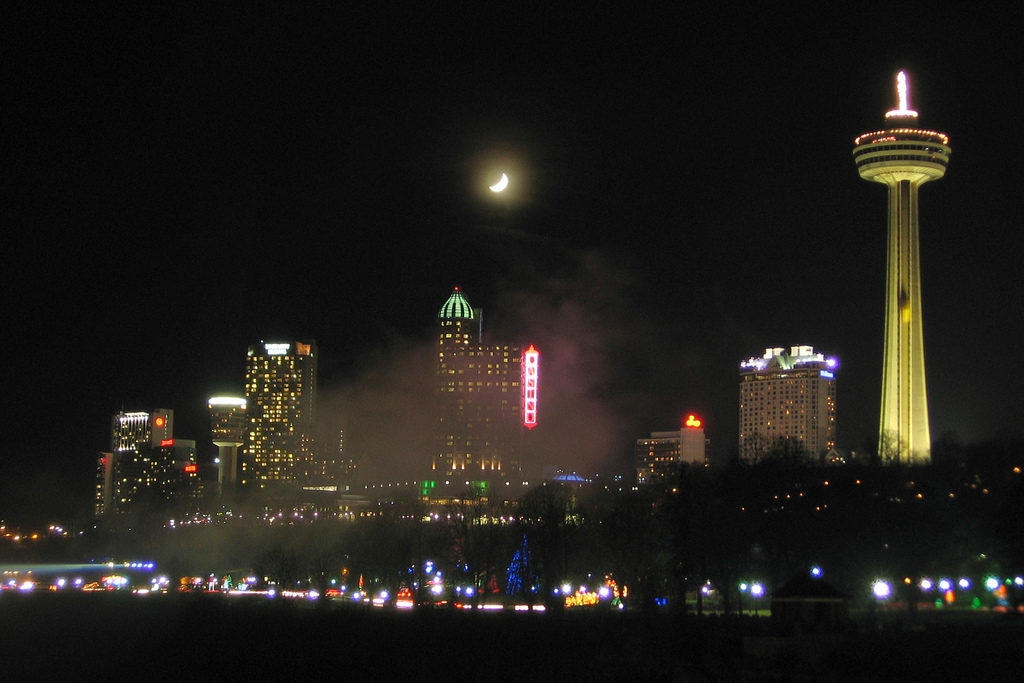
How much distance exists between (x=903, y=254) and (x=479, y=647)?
264 ft

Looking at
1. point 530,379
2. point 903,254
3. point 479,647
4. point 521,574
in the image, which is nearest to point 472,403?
point 530,379

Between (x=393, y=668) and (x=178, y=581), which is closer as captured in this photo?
(x=393, y=668)

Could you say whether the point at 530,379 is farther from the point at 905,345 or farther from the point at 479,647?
the point at 479,647

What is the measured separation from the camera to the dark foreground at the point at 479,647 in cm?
4647

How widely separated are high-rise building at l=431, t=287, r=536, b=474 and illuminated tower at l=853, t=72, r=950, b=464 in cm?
7501

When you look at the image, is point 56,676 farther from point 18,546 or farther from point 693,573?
point 18,546

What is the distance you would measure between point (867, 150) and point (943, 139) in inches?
283

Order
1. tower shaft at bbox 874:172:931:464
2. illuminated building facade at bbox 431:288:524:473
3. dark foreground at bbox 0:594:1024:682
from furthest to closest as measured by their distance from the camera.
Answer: illuminated building facade at bbox 431:288:524:473 < tower shaft at bbox 874:172:931:464 < dark foreground at bbox 0:594:1024:682

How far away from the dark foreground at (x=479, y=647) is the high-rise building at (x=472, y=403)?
122144mm

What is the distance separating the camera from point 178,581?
99.3 m

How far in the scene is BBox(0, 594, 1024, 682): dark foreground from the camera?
46.5m

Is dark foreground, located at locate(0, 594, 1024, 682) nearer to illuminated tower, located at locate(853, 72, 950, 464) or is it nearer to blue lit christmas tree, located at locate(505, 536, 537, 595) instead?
blue lit christmas tree, located at locate(505, 536, 537, 595)

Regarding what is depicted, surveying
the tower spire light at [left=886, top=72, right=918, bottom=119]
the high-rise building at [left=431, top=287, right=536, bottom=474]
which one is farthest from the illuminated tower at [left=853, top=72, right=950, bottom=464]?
the high-rise building at [left=431, top=287, right=536, bottom=474]

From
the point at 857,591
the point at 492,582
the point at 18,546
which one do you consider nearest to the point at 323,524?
the point at 492,582
